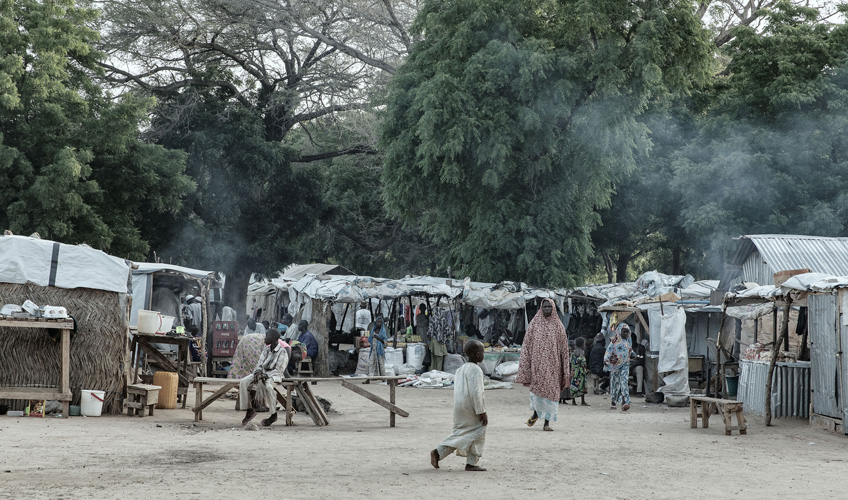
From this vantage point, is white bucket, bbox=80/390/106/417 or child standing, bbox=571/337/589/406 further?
child standing, bbox=571/337/589/406

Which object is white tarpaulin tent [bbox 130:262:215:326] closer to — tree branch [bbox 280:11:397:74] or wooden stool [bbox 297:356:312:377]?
wooden stool [bbox 297:356:312:377]

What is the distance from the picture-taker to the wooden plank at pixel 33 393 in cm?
1140

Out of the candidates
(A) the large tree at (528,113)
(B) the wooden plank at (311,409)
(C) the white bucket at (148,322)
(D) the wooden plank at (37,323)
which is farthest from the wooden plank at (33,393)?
(A) the large tree at (528,113)

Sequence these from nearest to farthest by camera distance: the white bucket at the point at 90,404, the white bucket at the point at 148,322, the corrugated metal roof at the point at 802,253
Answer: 1. the white bucket at the point at 90,404
2. the white bucket at the point at 148,322
3. the corrugated metal roof at the point at 802,253

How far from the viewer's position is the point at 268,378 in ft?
37.8

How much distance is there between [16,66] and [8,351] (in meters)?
9.73

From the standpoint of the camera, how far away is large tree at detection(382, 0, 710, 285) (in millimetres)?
23484

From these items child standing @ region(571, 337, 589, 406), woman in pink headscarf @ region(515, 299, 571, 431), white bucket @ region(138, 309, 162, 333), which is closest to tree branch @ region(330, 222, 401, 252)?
child standing @ region(571, 337, 589, 406)

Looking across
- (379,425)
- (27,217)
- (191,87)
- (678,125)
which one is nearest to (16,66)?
(27,217)

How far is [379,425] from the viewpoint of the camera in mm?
12578

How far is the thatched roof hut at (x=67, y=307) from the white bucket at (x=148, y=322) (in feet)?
4.39

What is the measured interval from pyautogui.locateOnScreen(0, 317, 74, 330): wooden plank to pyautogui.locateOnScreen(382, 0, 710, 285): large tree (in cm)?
1330

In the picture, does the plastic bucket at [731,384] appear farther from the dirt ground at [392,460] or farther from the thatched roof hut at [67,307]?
the thatched roof hut at [67,307]

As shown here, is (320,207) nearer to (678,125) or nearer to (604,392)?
(678,125)
